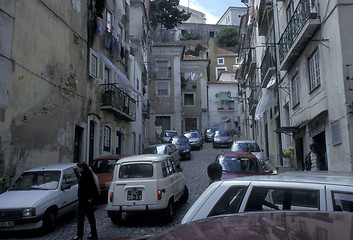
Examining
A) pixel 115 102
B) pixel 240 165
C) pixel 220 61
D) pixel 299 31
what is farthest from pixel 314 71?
pixel 220 61

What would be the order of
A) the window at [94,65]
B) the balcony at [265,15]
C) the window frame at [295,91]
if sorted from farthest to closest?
the window at [94,65], the balcony at [265,15], the window frame at [295,91]

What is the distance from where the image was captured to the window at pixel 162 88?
42.9 m

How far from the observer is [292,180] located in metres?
3.20

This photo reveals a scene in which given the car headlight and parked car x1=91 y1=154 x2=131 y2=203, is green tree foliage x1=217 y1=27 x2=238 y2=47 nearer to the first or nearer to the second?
parked car x1=91 y1=154 x2=131 y2=203

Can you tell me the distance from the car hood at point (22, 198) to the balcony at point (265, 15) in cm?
1443

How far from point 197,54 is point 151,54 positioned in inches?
661

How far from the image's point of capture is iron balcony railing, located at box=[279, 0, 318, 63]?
1071 cm

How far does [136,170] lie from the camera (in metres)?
8.45

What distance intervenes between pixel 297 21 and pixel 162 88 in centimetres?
3158

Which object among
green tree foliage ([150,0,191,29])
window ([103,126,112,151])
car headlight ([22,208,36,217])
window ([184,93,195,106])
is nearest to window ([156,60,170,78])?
window ([184,93,195,106])

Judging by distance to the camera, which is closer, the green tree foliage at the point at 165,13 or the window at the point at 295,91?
the window at the point at 295,91

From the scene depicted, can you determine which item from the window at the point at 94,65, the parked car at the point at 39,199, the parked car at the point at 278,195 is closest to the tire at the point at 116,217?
the parked car at the point at 39,199

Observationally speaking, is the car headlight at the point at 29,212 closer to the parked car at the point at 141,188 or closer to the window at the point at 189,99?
the parked car at the point at 141,188

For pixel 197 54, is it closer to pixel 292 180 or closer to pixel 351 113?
pixel 351 113
